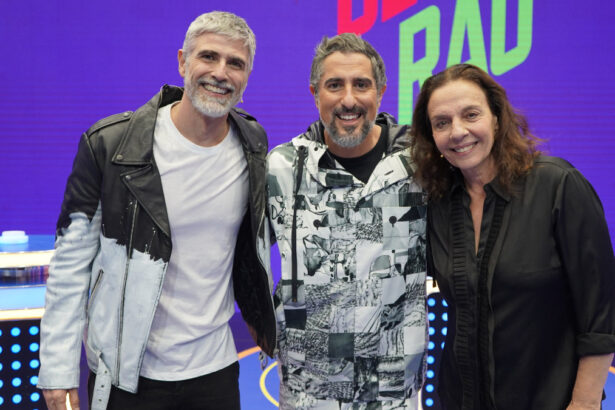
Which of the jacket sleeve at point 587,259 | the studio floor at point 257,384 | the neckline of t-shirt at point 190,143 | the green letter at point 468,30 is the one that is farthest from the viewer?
the green letter at point 468,30

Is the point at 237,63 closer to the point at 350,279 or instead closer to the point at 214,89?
the point at 214,89

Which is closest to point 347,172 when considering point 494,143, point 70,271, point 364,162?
point 364,162

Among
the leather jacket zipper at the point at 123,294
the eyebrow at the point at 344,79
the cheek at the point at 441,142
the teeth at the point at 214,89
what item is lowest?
the leather jacket zipper at the point at 123,294

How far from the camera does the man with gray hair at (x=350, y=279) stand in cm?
183

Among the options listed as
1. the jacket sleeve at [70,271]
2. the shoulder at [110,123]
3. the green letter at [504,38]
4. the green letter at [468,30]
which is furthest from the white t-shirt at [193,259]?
the green letter at [504,38]

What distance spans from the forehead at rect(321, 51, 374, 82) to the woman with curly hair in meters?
0.31

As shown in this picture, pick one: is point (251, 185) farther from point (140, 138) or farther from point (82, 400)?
point (82, 400)

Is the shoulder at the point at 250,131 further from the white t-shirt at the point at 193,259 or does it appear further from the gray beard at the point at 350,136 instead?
the gray beard at the point at 350,136

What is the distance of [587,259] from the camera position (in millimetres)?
1500

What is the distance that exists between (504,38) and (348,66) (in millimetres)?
3222

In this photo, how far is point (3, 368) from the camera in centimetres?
252

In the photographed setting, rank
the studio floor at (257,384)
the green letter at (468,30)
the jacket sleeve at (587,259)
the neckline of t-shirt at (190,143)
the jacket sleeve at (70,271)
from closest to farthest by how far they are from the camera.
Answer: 1. the jacket sleeve at (587,259)
2. the jacket sleeve at (70,271)
3. the neckline of t-shirt at (190,143)
4. the studio floor at (257,384)
5. the green letter at (468,30)

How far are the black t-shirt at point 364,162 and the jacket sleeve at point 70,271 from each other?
2.71ft

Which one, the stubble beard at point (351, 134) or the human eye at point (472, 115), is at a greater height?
the human eye at point (472, 115)
